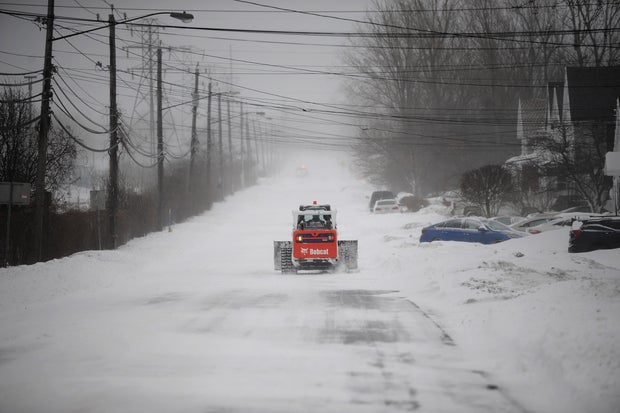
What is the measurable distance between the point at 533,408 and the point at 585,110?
4746 centimetres

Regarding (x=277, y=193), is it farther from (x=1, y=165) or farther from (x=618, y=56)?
(x=1, y=165)

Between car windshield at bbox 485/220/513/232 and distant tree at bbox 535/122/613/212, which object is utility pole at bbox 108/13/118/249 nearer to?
car windshield at bbox 485/220/513/232

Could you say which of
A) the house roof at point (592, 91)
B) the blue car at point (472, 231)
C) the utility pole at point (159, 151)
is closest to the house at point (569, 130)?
the house roof at point (592, 91)

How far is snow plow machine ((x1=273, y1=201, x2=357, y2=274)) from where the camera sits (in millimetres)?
23453

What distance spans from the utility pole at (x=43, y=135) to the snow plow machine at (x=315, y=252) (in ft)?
24.7

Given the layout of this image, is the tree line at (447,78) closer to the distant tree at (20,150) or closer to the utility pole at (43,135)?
the distant tree at (20,150)

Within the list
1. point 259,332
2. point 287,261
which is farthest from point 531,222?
point 259,332

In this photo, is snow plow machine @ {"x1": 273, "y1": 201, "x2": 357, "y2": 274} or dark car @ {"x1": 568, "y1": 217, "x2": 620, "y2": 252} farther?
dark car @ {"x1": 568, "y1": 217, "x2": 620, "y2": 252}

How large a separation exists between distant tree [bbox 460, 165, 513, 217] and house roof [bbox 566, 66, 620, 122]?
39.1ft

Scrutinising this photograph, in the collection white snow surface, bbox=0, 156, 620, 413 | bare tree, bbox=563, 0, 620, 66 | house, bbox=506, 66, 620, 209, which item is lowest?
white snow surface, bbox=0, 156, 620, 413

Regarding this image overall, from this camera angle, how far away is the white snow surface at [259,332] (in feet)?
25.5

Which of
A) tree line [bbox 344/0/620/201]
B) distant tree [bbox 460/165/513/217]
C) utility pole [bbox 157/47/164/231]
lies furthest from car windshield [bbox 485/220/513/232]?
tree line [bbox 344/0/620/201]

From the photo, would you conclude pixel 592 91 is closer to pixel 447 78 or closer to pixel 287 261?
pixel 447 78

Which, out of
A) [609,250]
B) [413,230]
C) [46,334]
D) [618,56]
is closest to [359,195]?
[618,56]
